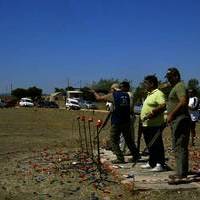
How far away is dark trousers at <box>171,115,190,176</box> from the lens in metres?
9.49

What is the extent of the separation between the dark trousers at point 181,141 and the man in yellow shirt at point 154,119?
1141 millimetres

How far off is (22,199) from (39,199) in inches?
11.6

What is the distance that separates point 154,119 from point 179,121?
1.32 metres

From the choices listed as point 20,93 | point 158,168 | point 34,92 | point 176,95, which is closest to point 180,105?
point 176,95

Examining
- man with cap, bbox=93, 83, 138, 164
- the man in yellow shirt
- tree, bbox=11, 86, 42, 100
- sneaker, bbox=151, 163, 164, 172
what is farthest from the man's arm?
tree, bbox=11, 86, 42, 100

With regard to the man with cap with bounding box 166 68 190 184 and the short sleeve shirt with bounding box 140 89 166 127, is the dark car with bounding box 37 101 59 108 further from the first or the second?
the man with cap with bounding box 166 68 190 184

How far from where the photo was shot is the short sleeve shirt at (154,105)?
1076 cm

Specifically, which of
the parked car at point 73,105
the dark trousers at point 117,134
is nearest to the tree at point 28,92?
the parked car at point 73,105

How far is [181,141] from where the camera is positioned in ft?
31.2

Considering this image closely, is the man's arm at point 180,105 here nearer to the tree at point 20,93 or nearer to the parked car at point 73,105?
the parked car at point 73,105

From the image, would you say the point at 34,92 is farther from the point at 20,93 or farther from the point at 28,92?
the point at 20,93

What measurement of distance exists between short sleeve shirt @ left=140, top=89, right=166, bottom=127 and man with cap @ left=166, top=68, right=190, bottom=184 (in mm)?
1084

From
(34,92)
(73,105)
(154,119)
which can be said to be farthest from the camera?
(34,92)

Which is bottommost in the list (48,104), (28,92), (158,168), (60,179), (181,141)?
(60,179)
